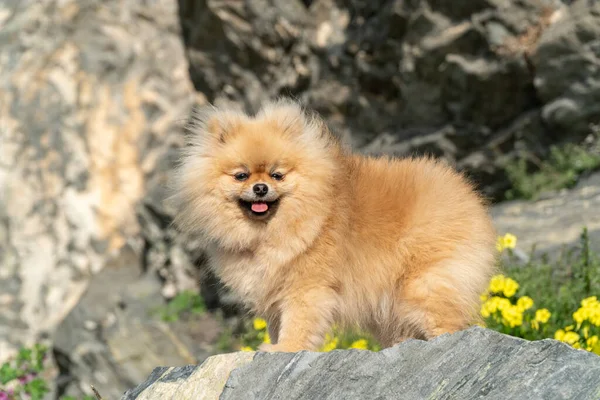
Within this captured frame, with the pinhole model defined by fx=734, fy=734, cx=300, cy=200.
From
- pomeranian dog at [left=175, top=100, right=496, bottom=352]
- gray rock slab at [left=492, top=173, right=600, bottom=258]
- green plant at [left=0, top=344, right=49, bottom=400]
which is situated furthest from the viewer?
green plant at [left=0, top=344, right=49, bottom=400]

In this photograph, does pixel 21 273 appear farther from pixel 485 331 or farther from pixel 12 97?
pixel 485 331

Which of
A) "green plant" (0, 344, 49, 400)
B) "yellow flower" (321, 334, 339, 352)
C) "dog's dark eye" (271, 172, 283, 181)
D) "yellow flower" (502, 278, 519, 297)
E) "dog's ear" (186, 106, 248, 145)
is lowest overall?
"green plant" (0, 344, 49, 400)

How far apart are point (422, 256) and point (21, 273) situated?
369 inches

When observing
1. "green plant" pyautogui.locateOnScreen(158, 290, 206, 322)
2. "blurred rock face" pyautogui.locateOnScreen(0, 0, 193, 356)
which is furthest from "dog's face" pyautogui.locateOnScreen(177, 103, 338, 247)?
"blurred rock face" pyautogui.locateOnScreen(0, 0, 193, 356)

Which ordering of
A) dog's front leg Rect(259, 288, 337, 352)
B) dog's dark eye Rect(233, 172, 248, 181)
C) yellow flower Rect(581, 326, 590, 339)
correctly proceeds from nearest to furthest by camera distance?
dog's front leg Rect(259, 288, 337, 352) < dog's dark eye Rect(233, 172, 248, 181) < yellow flower Rect(581, 326, 590, 339)

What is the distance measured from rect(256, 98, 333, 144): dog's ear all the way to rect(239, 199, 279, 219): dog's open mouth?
461mm

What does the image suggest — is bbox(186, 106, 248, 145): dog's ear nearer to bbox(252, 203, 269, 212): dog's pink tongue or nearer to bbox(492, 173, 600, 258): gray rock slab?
bbox(252, 203, 269, 212): dog's pink tongue

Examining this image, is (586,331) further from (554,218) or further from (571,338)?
(554,218)

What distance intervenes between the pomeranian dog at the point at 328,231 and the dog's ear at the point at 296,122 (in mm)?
10

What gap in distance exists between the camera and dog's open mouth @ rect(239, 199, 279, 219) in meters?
4.54

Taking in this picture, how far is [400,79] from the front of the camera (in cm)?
968

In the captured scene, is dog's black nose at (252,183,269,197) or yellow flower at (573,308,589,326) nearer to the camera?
dog's black nose at (252,183,269,197)

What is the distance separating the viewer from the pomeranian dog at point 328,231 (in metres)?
4.31

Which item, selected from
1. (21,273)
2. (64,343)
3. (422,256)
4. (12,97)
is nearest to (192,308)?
(64,343)
